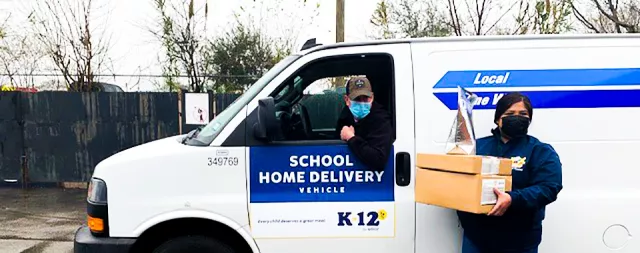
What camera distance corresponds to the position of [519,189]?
269cm

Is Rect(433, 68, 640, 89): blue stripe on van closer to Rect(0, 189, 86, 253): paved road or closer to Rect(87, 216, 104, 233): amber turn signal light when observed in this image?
Rect(87, 216, 104, 233): amber turn signal light

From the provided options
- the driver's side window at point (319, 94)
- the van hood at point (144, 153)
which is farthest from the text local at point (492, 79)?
the van hood at point (144, 153)

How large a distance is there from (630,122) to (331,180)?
78.5 inches

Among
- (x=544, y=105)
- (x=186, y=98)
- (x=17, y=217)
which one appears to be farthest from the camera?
(x=186, y=98)

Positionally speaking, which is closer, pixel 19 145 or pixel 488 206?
pixel 488 206

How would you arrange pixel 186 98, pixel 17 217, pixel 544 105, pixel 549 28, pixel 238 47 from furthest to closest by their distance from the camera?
pixel 238 47
pixel 549 28
pixel 186 98
pixel 17 217
pixel 544 105

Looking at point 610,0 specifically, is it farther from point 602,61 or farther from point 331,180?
point 331,180

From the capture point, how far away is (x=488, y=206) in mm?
2572

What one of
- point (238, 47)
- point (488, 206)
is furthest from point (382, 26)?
point (488, 206)

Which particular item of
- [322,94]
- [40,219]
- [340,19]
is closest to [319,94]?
[322,94]

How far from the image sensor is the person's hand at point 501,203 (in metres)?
2.54

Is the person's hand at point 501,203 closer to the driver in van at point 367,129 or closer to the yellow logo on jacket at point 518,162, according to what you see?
the yellow logo on jacket at point 518,162

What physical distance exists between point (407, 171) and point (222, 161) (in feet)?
4.01

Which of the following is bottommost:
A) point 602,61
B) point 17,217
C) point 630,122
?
point 17,217
